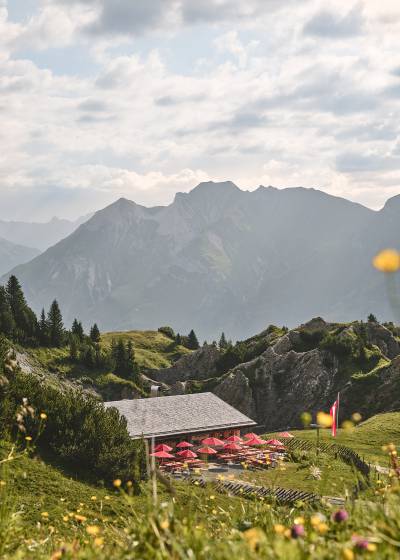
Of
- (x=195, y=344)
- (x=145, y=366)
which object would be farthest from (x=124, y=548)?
(x=195, y=344)

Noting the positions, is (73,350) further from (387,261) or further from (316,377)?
(387,261)

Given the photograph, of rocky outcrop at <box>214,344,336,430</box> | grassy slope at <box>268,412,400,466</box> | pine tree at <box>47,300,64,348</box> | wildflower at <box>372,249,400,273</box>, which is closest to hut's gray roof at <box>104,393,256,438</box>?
grassy slope at <box>268,412,400,466</box>

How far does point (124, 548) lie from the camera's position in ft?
20.1

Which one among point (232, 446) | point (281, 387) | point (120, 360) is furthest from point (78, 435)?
point (120, 360)

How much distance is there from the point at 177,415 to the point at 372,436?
2035 cm

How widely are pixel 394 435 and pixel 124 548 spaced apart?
55.5 metres

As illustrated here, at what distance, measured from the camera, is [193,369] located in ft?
356

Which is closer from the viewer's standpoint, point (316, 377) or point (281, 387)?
point (316, 377)

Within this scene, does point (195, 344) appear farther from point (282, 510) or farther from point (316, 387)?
point (282, 510)

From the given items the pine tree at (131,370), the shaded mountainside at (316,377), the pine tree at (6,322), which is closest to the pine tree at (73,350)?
the pine tree at (131,370)

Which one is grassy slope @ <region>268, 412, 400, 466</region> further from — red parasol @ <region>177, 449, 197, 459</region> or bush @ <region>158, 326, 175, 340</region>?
bush @ <region>158, 326, 175, 340</region>

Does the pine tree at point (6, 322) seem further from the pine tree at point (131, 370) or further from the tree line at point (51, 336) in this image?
the pine tree at point (131, 370)

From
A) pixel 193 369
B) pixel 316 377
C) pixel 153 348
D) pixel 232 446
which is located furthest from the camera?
pixel 153 348

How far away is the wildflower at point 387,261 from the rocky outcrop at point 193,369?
102 m
